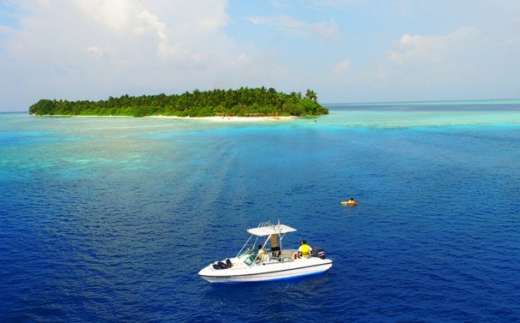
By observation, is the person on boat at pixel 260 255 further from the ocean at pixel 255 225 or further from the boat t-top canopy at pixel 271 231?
the ocean at pixel 255 225

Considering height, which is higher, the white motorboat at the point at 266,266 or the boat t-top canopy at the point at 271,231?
the boat t-top canopy at the point at 271,231

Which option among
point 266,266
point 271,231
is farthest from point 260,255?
point 271,231

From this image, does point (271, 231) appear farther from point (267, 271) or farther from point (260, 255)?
point (267, 271)

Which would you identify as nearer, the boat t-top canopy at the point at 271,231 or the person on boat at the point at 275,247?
the person on boat at the point at 275,247

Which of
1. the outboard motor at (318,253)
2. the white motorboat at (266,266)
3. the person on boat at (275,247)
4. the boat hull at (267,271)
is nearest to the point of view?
the boat hull at (267,271)

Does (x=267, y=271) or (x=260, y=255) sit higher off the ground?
(x=260, y=255)

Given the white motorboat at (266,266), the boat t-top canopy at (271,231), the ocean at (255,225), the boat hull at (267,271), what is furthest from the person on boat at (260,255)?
the ocean at (255,225)
